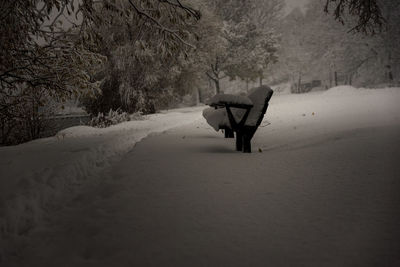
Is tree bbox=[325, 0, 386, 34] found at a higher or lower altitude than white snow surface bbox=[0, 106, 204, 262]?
higher

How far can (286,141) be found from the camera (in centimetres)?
516

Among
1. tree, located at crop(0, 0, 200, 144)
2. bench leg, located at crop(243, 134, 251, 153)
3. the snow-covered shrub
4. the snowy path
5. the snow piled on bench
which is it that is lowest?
the snowy path

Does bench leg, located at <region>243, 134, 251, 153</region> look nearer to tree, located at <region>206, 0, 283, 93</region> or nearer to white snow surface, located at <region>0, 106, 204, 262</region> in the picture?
white snow surface, located at <region>0, 106, 204, 262</region>

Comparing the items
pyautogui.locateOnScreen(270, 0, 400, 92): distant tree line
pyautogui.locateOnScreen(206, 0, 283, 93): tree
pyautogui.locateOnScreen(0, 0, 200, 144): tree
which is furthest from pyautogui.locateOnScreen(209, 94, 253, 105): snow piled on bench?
pyautogui.locateOnScreen(206, 0, 283, 93): tree

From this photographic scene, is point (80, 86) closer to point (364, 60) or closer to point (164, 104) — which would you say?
point (164, 104)

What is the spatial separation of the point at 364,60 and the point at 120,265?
3032 centimetres

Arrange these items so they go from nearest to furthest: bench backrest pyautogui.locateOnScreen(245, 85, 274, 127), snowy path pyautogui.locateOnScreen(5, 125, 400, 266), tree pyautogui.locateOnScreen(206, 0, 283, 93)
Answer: snowy path pyautogui.locateOnScreen(5, 125, 400, 266) < bench backrest pyautogui.locateOnScreen(245, 85, 274, 127) < tree pyautogui.locateOnScreen(206, 0, 283, 93)

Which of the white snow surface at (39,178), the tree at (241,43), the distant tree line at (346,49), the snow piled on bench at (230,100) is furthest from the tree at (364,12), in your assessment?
the tree at (241,43)

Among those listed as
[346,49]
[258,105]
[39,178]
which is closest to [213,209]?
[258,105]

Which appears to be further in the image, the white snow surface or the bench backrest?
the bench backrest

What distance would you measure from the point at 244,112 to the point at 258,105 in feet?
0.96

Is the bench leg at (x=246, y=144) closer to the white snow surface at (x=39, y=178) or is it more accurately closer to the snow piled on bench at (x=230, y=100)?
the snow piled on bench at (x=230, y=100)

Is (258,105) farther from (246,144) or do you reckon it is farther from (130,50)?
(130,50)

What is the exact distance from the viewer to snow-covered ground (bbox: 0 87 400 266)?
5.80 feet
